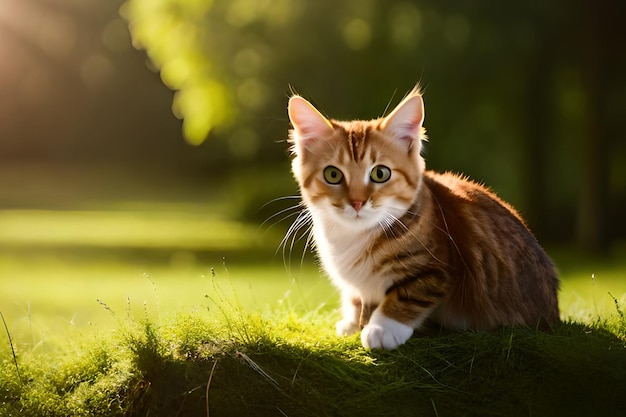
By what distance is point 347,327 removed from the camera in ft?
11.6

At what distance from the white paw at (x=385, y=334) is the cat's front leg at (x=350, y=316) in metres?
0.38

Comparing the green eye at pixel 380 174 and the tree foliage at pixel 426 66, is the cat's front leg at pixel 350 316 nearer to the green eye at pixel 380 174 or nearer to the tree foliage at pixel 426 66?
the green eye at pixel 380 174

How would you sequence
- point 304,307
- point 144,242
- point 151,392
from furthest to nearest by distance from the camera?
1. point 144,242
2. point 304,307
3. point 151,392

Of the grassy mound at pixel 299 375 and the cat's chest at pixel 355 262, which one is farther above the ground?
the cat's chest at pixel 355 262

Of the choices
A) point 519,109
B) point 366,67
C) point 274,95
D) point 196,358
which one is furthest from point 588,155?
point 196,358

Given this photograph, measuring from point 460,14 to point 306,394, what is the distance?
6597 mm

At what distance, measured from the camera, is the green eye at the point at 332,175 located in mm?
3219

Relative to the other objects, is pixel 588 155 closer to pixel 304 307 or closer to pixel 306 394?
pixel 304 307

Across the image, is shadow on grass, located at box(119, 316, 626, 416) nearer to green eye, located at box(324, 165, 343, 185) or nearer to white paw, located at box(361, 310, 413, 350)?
white paw, located at box(361, 310, 413, 350)

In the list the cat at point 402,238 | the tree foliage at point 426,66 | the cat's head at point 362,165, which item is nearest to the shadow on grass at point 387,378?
the cat at point 402,238

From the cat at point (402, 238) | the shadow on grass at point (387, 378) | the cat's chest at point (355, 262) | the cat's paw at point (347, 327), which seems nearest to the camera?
the shadow on grass at point (387, 378)

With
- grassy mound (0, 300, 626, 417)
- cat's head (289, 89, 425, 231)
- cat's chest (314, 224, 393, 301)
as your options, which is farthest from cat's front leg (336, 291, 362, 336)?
cat's head (289, 89, 425, 231)

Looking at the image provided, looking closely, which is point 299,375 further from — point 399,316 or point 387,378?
point 399,316

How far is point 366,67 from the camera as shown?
9.71 metres
